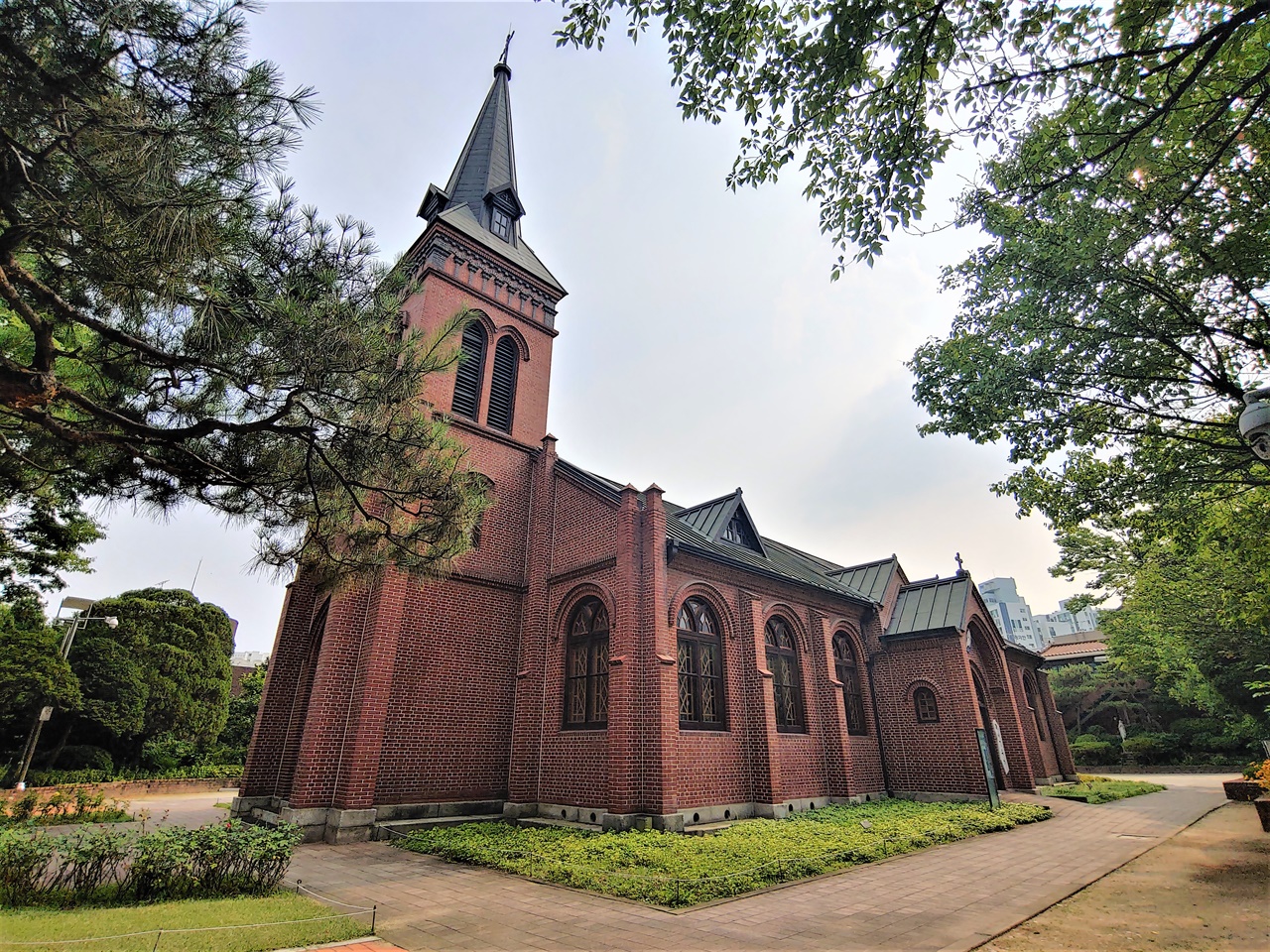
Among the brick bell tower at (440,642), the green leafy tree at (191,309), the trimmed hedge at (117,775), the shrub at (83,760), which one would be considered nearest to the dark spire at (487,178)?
the brick bell tower at (440,642)

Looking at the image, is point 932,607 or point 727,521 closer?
point 727,521

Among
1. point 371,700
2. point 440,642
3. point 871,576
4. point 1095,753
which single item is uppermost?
point 871,576

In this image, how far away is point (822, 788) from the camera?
15.0 meters

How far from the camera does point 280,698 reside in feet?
43.9

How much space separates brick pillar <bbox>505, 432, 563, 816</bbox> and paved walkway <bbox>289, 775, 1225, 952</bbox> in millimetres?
3257

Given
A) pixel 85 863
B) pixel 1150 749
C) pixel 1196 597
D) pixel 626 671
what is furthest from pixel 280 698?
pixel 1150 749

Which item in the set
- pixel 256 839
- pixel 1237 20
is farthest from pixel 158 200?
pixel 1237 20

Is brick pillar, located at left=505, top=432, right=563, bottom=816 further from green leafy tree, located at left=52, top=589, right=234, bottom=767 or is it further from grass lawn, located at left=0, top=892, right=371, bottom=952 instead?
green leafy tree, located at left=52, top=589, right=234, bottom=767

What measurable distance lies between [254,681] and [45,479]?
39655 mm

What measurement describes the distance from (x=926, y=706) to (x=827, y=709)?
3.82 m

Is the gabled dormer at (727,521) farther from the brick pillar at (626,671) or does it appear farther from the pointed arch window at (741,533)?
the brick pillar at (626,671)

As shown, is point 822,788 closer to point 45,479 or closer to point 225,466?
point 225,466

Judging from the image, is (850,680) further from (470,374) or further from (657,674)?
(470,374)

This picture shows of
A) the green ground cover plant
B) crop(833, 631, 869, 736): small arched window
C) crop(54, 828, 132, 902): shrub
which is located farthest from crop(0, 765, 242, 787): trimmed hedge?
crop(833, 631, 869, 736): small arched window
